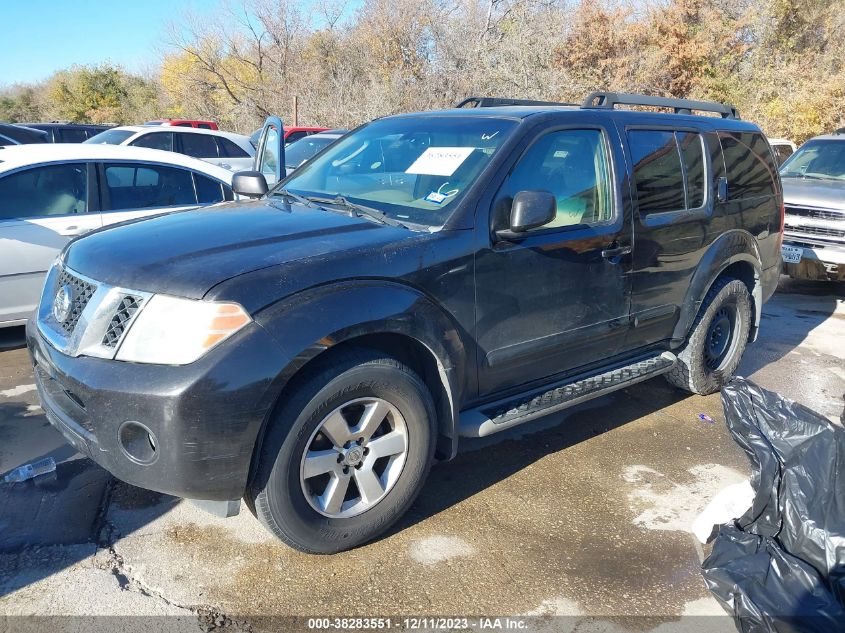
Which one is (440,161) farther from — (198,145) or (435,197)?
(198,145)

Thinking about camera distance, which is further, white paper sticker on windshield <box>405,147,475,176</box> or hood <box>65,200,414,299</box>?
white paper sticker on windshield <box>405,147,475,176</box>

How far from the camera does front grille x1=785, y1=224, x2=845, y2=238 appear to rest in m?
7.79

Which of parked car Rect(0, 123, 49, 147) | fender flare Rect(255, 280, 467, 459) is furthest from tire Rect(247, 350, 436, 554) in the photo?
parked car Rect(0, 123, 49, 147)

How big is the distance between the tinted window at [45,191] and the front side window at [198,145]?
681cm

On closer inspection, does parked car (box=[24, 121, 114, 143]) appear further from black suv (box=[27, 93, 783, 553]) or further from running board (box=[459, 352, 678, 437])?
running board (box=[459, 352, 678, 437])

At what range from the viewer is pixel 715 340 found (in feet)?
16.4

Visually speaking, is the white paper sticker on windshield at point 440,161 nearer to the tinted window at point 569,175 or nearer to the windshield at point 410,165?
the windshield at point 410,165

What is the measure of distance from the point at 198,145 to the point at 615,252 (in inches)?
401

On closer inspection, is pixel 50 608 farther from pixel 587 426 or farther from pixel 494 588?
pixel 587 426

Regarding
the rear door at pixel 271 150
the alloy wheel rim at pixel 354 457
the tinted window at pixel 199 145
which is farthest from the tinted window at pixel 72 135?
the alloy wheel rim at pixel 354 457

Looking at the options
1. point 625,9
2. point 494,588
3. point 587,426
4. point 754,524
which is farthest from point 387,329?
point 625,9

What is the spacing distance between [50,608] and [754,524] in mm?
2814

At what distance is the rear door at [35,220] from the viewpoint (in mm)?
5160

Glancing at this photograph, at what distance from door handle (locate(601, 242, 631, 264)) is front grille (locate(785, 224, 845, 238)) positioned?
5.22 metres
